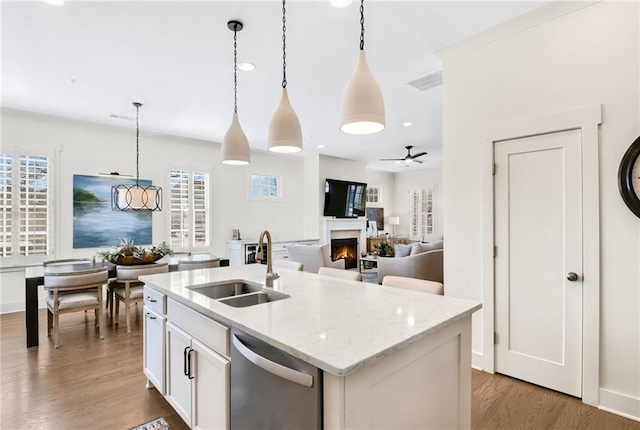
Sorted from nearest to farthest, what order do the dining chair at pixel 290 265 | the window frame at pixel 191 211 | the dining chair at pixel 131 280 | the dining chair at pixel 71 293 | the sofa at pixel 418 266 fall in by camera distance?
the dining chair at pixel 290 265 < the dining chair at pixel 71 293 < the dining chair at pixel 131 280 < the sofa at pixel 418 266 < the window frame at pixel 191 211

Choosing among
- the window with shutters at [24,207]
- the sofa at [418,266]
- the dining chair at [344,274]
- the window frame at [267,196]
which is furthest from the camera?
the window frame at [267,196]

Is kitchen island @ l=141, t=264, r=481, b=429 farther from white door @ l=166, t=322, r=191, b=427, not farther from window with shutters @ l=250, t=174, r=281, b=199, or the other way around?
window with shutters @ l=250, t=174, r=281, b=199

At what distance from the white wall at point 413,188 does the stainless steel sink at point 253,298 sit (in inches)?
334

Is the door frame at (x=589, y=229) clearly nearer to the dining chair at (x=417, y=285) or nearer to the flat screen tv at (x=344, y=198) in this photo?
the dining chair at (x=417, y=285)

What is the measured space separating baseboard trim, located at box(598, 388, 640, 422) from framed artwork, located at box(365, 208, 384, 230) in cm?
790

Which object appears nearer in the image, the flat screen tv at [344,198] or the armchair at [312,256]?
the armchair at [312,256]

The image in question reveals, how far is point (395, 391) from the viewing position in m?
1.27

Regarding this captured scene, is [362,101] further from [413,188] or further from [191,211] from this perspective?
[413,188]

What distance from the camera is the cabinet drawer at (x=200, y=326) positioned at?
1603mm

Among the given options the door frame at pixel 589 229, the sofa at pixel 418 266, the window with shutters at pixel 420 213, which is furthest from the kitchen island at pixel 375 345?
the window with shutters at pixel 420 213

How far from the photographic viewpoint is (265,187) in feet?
24.5

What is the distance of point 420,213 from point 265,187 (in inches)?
205

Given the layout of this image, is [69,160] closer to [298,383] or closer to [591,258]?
[298,383]

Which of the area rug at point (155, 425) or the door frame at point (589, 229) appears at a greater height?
the door frame at point (589, 229)
